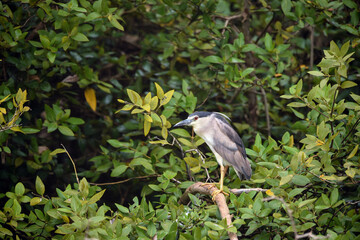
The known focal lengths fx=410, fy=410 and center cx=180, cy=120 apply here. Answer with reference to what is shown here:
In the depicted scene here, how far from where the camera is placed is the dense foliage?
2225 millimetres

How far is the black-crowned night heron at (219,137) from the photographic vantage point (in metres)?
2.83

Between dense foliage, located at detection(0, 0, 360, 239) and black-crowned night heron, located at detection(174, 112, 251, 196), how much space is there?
0.35 feet

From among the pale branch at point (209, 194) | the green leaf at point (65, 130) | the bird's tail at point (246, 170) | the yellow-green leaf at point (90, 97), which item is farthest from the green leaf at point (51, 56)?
the bird's tail at point (246, 170)

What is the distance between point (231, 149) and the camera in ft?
9.40

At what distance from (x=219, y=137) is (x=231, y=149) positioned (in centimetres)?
12

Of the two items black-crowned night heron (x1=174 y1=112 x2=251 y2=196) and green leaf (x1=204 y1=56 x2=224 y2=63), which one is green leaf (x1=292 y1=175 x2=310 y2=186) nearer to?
black-crowned night heron (x1=174 y1=112 x2=251 y2=196)

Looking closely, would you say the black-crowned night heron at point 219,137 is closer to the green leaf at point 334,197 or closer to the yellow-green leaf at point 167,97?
the yellow-green leaf at point 167,97

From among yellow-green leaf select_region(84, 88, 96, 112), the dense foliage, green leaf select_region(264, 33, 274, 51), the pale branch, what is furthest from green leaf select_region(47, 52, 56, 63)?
green leaf select_region(264, 33, 274, 51)

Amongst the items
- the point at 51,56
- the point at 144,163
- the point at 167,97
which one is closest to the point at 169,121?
the point at 144,163

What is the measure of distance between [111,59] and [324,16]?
6.82 feet

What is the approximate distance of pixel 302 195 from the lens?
8.13 feet

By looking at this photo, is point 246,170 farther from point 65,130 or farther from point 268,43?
point 65,130

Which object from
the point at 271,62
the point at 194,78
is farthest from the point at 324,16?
the point at 194,78

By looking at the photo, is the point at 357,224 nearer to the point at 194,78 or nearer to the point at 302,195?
the point at 302,195
